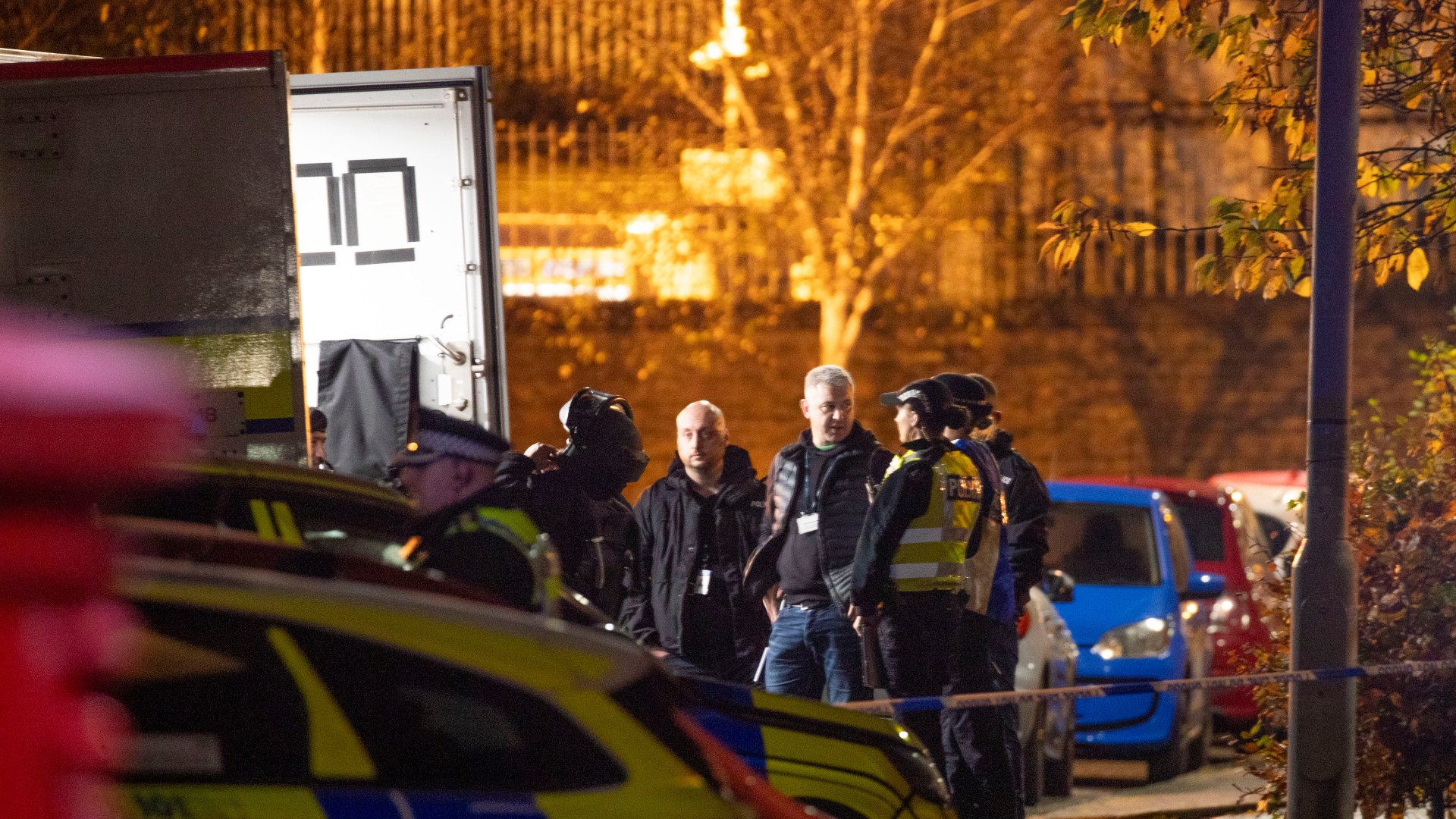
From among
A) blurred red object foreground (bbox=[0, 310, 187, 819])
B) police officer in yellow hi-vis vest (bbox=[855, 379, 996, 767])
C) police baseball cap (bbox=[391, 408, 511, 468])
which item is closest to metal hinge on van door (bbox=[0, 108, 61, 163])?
police baseball cap (bbox=[391, 408, 511, 468])

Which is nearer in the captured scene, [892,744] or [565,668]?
[565,668]

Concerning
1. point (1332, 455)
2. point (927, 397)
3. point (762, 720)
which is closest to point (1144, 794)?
point (1332, 455)

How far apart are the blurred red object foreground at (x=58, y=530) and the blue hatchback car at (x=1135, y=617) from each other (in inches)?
361

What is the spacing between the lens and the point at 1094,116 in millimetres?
21016

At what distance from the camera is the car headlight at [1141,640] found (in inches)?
407

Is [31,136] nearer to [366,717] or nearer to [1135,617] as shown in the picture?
[366,717]

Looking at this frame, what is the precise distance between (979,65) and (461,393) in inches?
480

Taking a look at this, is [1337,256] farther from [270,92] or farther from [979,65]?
[979,65]

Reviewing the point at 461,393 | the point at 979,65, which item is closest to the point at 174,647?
the point at 461,393

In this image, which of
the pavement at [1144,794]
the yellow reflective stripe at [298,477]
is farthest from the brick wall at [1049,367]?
the yellow reflective stripe at [298,477]

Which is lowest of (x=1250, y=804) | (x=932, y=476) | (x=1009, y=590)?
(x=1250, y=804)

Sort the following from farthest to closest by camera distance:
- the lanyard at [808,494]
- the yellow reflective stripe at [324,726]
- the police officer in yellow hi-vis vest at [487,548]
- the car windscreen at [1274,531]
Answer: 1. the car windscreen at [1274,531]
2. the lanyard at [808,494]
3. the police officer in yellow hi-vis vest at [487,548]
4. the yellow reflective stripe at [324,726]

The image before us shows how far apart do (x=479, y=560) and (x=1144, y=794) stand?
6.51m

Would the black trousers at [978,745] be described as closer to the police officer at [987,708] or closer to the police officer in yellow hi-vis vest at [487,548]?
the police officer at [987,708]
